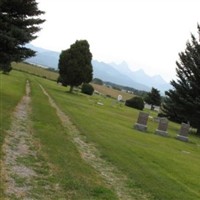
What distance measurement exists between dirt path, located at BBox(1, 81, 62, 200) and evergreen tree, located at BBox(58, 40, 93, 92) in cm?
4219

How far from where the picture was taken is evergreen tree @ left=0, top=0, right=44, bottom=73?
2834 centimetres

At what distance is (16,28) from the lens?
28.5 metres

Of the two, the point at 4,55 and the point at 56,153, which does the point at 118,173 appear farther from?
the point at 4,55

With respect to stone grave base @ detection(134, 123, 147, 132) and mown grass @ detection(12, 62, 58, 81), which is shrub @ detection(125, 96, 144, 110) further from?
stone grave base @ detection(134, 123, 147, 132)

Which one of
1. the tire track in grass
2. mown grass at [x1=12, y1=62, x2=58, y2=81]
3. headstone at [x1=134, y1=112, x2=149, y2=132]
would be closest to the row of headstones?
headstone at [x1=134, y1=112, x2=149, y2=132]

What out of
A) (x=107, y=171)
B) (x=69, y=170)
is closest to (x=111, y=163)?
(x=107, y=171)

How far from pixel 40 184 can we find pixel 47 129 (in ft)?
29.0

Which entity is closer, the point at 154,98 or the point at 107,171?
the point at 107,171

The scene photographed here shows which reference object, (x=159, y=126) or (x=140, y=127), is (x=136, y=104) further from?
(x=140, y=127)

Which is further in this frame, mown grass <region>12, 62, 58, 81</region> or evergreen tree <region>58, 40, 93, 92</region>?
mown grass <region>12, 62, 58, 81</region>

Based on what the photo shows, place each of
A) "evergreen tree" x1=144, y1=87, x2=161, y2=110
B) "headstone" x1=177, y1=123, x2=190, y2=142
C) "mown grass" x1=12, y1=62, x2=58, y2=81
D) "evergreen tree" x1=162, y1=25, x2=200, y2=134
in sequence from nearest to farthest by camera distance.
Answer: "headstone" x1=177, y1=123, x2=190, y2=142, "evergreen tree" x1=162, y1=25, x2=200, y2=134, "evergreen tree" x1=144, y1=87, x2=161, y2=110, "mown grass" x1=12, y1=62, x2=58, y2=81

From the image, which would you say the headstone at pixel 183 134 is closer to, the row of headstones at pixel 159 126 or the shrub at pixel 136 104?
the row of headstones at pixel 159 126

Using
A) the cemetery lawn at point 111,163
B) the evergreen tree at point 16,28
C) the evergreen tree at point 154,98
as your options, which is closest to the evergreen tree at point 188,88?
the evergreen tree at point 16,28

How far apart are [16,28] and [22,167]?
19.5 m
